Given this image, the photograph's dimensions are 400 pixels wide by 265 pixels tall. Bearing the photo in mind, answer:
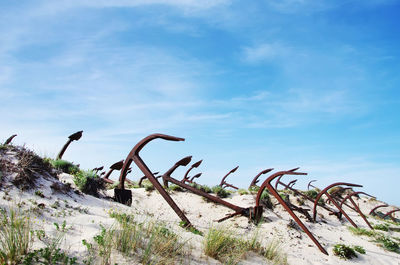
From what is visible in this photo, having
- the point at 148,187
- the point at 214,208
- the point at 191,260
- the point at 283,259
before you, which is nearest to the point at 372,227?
the point at 214,208

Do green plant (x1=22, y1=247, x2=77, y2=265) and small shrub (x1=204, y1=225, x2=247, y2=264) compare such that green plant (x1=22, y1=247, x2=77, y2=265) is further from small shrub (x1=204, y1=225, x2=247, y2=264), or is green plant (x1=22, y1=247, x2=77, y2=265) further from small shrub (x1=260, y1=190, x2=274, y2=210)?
small shrub (x1=260, y1=190, x2=274, y2=210)

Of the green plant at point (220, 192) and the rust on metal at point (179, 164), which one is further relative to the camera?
the green plant at point (220, 192)

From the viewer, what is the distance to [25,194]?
5.12 m

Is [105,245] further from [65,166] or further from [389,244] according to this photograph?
[389,244]

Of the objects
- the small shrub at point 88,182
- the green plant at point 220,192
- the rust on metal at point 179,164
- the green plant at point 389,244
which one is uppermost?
the rust on metal at point 179,164

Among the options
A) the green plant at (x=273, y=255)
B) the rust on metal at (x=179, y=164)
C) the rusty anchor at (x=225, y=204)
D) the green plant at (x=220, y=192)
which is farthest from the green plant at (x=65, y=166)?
the green plant at (x=273, y=255)

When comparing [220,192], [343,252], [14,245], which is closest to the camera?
[14,245]

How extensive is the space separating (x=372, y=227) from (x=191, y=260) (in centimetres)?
919

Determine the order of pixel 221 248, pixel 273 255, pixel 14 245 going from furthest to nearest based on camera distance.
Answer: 1. pixel 273 255
2. pixel 221 248
3. pixel 14 245

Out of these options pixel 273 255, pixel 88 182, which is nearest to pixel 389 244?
pixel 273 255

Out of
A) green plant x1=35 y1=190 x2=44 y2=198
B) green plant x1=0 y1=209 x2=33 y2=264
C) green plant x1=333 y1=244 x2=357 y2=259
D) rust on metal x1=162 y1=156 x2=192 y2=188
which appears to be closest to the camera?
green plant x1=0 y1=209 x2=33 y2=264

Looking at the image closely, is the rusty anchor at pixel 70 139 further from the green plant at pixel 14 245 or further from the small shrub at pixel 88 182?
the green plant at pixel 14 245

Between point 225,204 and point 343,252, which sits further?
point 225,204

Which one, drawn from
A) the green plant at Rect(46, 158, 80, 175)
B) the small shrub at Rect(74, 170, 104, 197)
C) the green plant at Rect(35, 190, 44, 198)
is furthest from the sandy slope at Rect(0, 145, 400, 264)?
the green plant at Rect(46, 158, 80, 175)
